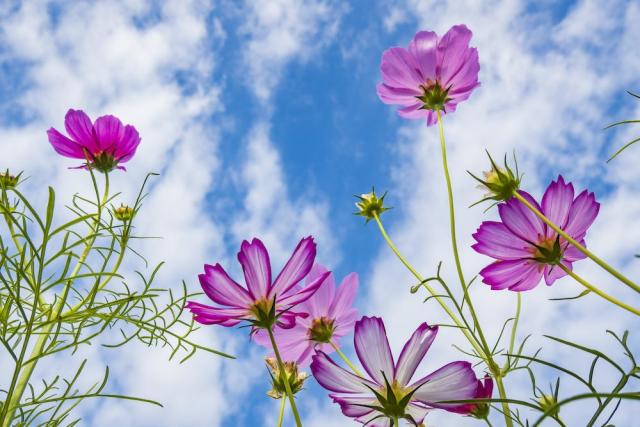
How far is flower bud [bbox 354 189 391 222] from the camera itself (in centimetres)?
85

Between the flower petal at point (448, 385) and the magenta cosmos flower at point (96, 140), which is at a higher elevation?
the magenta cosmos flower at point (96, 140)

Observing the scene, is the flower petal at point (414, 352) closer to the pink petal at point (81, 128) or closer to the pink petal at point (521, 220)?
the pink petal at point (521, 220)

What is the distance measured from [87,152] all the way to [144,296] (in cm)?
26

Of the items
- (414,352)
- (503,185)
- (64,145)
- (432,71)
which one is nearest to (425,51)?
(432,71)

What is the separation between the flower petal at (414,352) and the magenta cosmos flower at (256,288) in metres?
0.09

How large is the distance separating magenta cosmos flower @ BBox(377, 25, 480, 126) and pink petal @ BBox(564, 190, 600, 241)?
0.76ft

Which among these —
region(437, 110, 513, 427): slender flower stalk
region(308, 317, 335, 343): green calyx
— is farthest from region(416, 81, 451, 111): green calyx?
region(308, 317, 335, 343): green calyx

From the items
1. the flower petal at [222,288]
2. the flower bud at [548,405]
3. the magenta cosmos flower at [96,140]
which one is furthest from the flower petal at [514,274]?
the magenta cosmos flower at [96,140]

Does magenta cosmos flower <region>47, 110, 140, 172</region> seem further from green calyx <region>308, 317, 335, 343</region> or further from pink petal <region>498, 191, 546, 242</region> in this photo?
pink petal <region>498, 191, 546, 242</region>

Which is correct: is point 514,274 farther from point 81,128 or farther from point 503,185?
point 81,128

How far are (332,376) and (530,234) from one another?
0.75ft

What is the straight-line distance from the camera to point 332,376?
1.33ft

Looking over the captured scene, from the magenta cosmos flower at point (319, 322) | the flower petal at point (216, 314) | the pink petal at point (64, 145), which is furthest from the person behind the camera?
the pink petal at point (64, 145)

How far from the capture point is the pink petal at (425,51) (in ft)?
2.30
